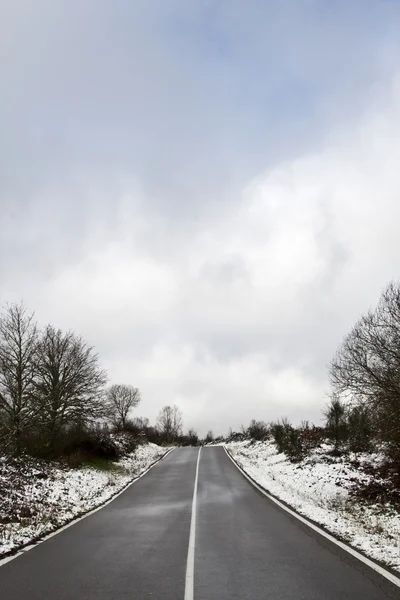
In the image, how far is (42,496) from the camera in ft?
52.9

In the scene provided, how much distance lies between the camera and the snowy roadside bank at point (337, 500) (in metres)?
9.70

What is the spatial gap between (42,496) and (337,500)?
10.3 metres

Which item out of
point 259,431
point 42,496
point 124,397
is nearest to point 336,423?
point 42,496

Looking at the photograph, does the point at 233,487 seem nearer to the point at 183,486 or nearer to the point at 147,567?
the point at 183,486

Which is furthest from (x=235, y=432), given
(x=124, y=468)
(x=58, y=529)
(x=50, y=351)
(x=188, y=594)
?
(x=188, y=594)

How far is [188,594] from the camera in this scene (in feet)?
21.6

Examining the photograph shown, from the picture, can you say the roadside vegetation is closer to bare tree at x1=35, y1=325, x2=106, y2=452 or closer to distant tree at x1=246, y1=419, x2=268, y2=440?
bare tree at x1=35, y1=325, x2=106, y2=452

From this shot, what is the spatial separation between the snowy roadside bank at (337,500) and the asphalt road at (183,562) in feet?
2.49

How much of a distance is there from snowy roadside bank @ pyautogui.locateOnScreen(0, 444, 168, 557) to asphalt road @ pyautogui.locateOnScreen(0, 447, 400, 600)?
698mm

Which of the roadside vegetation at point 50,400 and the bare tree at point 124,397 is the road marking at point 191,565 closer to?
the roadside vegetation at point 50,400

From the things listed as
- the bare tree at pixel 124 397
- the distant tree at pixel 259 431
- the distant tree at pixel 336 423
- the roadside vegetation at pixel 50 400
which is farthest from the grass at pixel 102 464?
the bare tree at pixel 124 397

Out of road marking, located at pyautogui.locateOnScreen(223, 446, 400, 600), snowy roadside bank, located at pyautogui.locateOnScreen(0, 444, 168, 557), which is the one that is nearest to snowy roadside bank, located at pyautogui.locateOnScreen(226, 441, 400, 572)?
road marking, located at pyautogui.locateOnScreen(223, 446, 400, 600)

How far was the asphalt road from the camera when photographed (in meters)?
6.71

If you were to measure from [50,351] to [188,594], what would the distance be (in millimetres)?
25105
